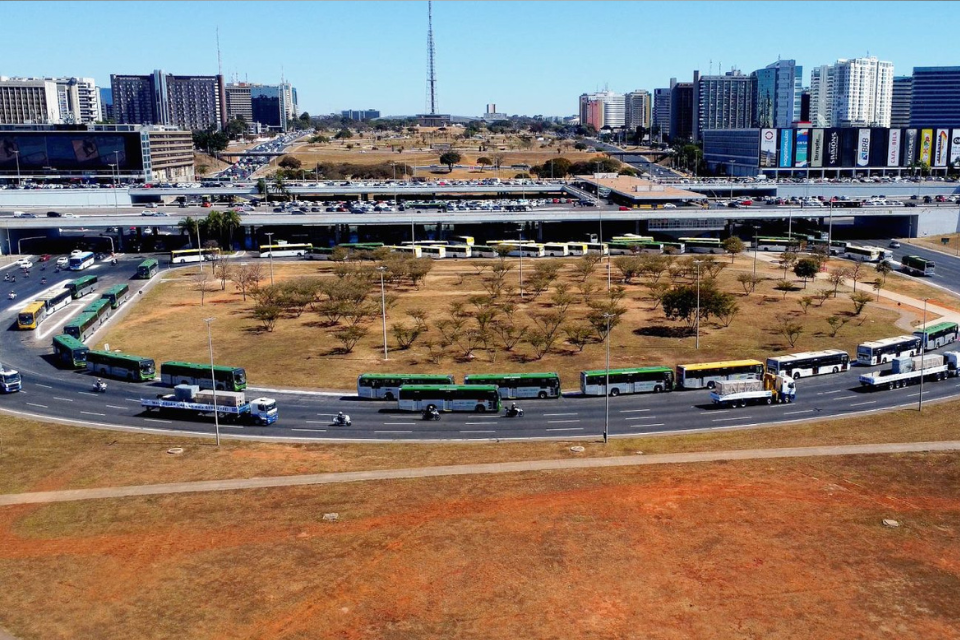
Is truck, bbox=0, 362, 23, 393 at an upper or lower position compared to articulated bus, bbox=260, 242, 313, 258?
lower

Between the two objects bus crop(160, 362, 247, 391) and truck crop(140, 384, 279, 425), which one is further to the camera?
bus crop(160, 362, 247, 391)

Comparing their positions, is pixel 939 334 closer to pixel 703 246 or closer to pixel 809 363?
pixel 809 363

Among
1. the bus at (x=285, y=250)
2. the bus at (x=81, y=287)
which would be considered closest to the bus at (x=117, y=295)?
the bus at (x=81, y=287)

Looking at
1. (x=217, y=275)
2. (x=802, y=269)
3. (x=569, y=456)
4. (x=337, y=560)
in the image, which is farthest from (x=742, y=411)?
(x=217, y=275)

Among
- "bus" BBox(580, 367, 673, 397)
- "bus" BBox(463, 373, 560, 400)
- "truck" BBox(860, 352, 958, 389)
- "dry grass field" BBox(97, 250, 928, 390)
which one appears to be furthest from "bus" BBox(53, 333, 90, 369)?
"truck" BBox(860, 352, 958, 389)

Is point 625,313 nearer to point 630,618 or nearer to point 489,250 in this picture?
point 489,250

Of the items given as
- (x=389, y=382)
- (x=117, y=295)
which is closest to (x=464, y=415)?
(x=389, y=382)

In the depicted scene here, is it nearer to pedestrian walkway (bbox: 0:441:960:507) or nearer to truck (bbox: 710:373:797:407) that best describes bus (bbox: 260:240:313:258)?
truck (bbox: 710:373:797:407)
